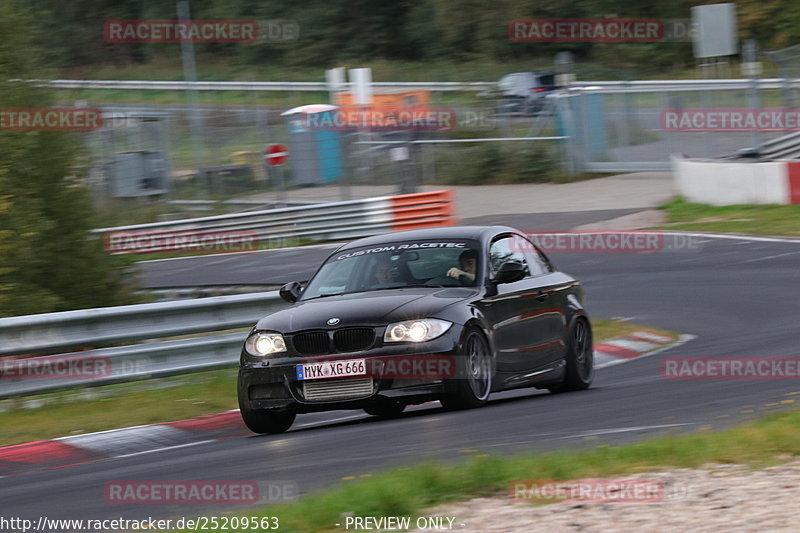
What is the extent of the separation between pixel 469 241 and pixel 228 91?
45891 millimetres

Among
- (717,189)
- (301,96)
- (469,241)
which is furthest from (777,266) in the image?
(301,96)

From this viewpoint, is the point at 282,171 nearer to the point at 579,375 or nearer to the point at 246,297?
the point at 246,297

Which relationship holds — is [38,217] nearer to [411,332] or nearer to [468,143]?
[411,332]

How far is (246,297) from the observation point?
1330 centimetres

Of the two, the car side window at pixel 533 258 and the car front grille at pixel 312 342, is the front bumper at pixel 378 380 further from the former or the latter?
the car side window at pixel 533 258

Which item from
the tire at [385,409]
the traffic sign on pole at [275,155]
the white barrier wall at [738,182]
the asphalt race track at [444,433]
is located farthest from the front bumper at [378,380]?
the traffic sign on pole at [275,155]

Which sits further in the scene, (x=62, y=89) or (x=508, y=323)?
(x=62, y=89)

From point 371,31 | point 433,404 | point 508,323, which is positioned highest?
point 371,31

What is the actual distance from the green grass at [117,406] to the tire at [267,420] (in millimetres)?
1317

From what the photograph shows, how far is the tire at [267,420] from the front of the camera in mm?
9672

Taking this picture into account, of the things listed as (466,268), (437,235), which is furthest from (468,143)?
(466,268)

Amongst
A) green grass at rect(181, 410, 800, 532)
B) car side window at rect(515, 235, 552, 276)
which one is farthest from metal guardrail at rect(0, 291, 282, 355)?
green grass at rect(181, 410, 800, 532)

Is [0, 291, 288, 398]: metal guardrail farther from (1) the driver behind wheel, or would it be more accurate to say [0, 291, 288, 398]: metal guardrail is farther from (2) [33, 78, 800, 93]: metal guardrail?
(2) [33, 78, 800, 93]: metal guardrail

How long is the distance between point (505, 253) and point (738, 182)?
15945 mm
